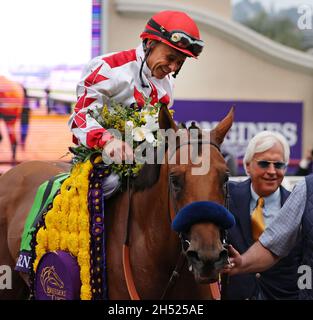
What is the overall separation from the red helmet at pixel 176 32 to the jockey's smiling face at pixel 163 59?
5 cm

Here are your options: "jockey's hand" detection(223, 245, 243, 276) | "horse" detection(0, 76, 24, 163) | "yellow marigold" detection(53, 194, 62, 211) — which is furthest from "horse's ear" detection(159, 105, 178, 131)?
"horse" detection(0, 76, 24, 163)

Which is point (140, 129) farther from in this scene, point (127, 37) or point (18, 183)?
point (127, 37)

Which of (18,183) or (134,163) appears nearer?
(134,163)

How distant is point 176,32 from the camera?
3812mm

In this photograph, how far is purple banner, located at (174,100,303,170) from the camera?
44.7 feet

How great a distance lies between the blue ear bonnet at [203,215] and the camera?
3.15 metres

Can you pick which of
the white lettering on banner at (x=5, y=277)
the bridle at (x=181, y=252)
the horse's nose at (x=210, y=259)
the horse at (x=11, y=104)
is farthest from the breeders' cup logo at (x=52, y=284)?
the horse at (x=11, y=104)

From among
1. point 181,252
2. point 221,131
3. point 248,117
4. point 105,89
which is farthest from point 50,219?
point 248,117

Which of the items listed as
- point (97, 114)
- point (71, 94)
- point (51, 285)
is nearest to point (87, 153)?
point (97, 114)

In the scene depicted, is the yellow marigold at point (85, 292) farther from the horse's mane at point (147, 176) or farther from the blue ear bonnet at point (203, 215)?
the blue ear bonnet at point (203, 215)

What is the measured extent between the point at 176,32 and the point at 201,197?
99cm

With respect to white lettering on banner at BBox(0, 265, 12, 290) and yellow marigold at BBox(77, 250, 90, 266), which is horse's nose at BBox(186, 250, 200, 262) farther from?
white lettering on banner at BBox(0, 265, 12, 290)

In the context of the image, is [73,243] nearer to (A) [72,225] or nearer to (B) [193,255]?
(A) [72,225]
